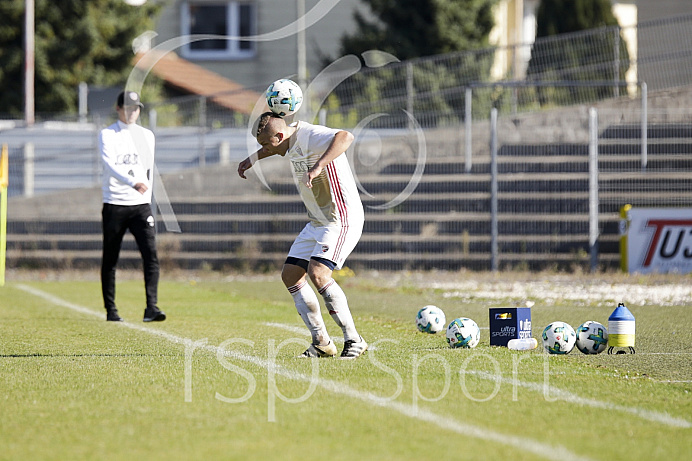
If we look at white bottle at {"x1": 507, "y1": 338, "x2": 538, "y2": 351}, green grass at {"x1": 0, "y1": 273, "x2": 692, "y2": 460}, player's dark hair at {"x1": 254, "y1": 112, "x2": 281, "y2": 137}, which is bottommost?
green grass at {"x1": 0, "y1": 273, "x2": 692, "y2": 460}

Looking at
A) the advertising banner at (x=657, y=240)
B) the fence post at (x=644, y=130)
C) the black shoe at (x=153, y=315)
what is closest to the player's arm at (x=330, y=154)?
the black shoe at (x=153, y=315)

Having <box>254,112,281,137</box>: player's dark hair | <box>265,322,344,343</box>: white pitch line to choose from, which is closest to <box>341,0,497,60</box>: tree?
<box>265,322,344,343</box>: white pitch line

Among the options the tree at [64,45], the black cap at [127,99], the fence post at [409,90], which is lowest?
the black cap at [127,99]

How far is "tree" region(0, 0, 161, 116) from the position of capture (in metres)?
32.7

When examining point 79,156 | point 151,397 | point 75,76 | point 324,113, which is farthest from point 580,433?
point 75,76

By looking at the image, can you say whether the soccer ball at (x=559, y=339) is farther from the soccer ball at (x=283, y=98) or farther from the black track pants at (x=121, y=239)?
the black track pants at (x=121, y=239)

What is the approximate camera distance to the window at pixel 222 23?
132 feet

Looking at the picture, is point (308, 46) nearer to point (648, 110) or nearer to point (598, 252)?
point (648, 110)

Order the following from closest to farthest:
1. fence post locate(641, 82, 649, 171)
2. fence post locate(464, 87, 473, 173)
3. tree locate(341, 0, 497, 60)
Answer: fence post locate(641, 82, 649, 171) → fence post locate(464, 87, 473, 173) → tree locate(341, 0, 497, 60)

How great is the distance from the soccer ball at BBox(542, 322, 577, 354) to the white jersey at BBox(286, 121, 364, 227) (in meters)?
1.89

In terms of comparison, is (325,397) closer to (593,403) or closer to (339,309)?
(593,403)

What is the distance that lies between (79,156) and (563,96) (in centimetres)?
1167

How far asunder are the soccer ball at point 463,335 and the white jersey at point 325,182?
1.36 m

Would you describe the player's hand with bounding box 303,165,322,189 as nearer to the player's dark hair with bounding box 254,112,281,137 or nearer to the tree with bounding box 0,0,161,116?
the player's dark hair with bounding box 254,112,281,137
